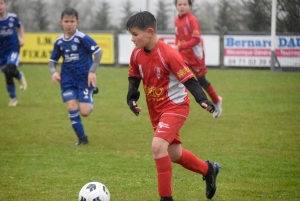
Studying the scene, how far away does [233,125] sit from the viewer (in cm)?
948

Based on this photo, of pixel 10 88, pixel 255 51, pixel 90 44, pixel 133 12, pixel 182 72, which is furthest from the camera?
pixel 133 12

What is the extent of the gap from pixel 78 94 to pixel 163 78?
10.6ft

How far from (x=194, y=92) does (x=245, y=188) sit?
1327 millimetres

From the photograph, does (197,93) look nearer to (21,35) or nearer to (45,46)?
(21,35)

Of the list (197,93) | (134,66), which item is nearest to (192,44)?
(134,66)

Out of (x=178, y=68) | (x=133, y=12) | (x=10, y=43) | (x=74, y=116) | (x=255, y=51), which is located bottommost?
(x=255, y=51)

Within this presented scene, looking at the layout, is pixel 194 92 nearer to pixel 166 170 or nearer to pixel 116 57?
pixel 166 170

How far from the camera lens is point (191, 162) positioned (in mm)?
5070

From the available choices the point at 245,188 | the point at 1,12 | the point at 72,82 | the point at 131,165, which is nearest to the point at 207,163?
the point at 245,188

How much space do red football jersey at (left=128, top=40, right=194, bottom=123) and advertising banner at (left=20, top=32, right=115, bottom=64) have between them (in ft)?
58.2

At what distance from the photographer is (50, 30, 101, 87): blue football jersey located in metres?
7.79

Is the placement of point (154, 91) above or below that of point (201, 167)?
above

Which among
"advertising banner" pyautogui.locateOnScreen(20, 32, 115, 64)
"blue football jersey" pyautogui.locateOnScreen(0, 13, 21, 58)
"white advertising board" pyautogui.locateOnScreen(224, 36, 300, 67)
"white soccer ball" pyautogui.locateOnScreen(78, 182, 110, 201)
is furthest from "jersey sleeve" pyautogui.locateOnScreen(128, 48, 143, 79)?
"advertising banner" pyautogui.locateOnScreen(20, 32, 115, 64)

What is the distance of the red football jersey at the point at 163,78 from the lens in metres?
4.77
